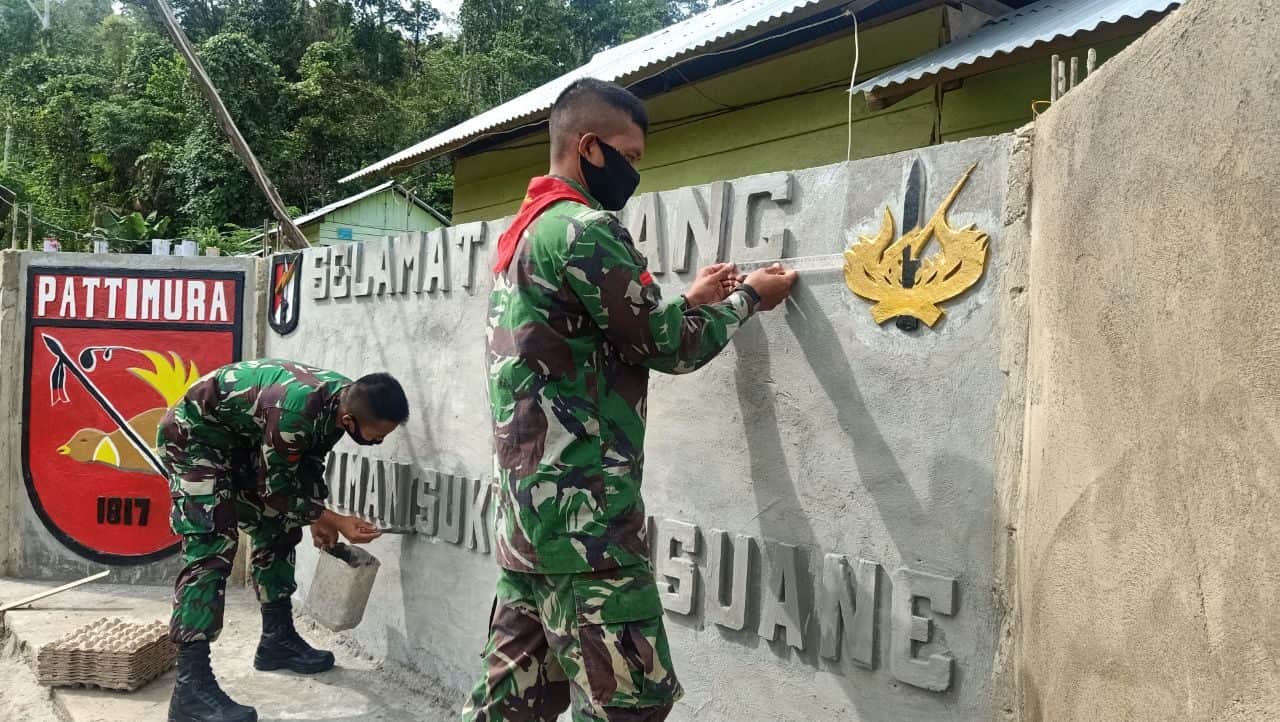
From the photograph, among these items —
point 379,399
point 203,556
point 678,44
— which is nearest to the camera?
point 379,399

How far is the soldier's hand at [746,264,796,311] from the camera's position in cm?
220

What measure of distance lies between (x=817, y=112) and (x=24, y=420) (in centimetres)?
501

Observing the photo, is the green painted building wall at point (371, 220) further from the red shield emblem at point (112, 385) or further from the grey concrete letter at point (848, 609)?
the grey concrete letter at point (848, 609)

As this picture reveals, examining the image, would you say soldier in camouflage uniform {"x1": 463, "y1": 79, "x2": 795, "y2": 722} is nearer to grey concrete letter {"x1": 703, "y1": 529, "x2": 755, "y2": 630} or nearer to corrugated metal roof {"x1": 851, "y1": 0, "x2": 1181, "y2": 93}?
grey concrete letter {"x1": 703, "y1": 529, "x2": 755, "y2": 630}

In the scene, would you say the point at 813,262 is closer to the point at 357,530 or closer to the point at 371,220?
the point at 357,530

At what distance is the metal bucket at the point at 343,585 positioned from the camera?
375 cm

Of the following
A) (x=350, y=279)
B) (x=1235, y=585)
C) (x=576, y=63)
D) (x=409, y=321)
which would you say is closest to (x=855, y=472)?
(x=1235, y=585)

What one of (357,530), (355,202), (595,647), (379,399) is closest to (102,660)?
(357,530)

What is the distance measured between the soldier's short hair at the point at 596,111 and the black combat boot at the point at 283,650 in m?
→ 2.82

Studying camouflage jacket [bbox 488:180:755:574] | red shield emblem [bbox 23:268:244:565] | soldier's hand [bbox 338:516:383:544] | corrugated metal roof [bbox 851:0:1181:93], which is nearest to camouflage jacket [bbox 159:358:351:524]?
soldier's hand [bbox 338:516:383:544]

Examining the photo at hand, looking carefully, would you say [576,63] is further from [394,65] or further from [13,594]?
[13,594]

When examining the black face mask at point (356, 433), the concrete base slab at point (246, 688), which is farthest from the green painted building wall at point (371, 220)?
the black face mask at point (356, 433)

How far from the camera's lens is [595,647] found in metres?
1.82

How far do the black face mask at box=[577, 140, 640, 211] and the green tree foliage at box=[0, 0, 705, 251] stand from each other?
1673 cm
